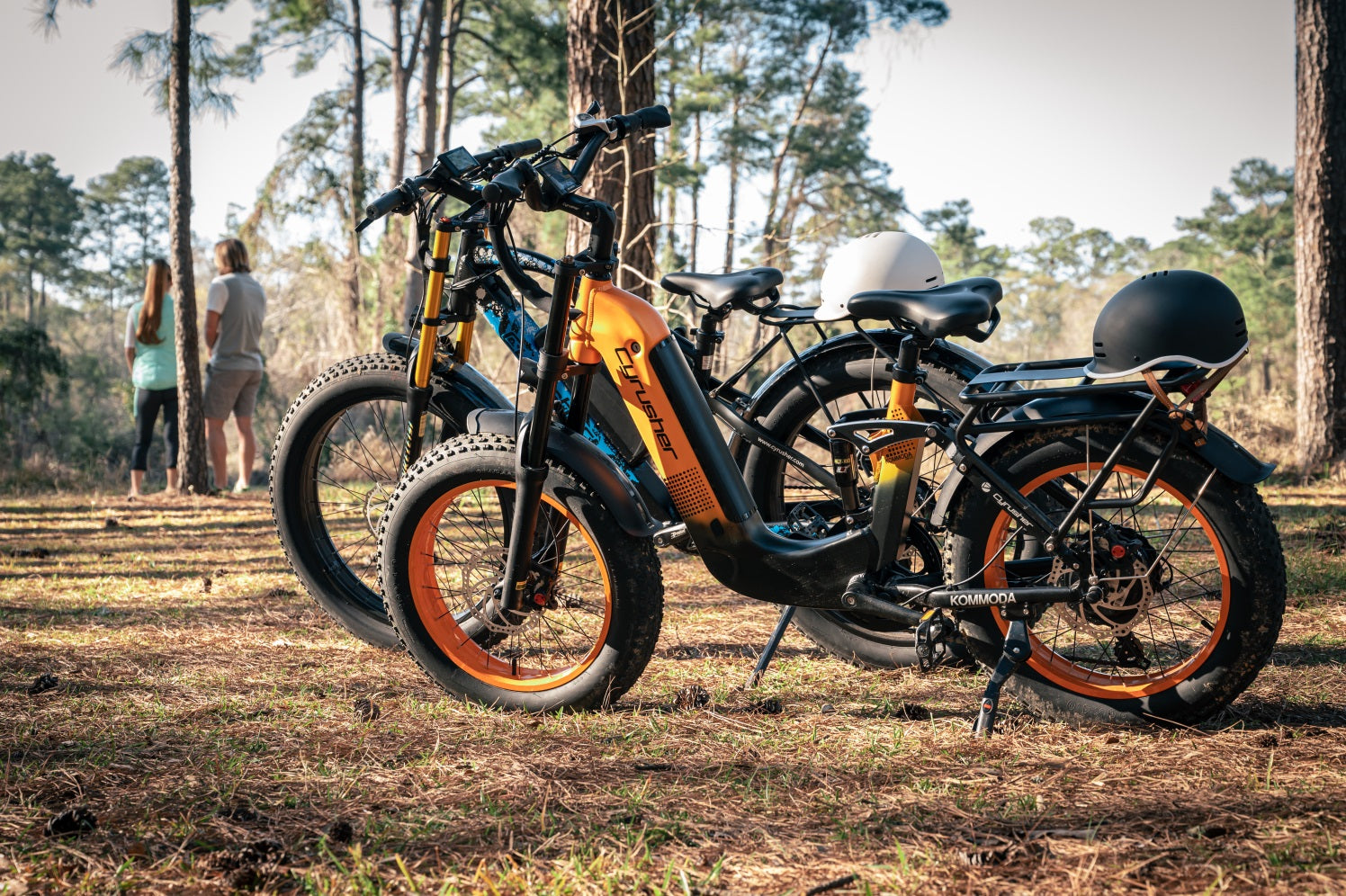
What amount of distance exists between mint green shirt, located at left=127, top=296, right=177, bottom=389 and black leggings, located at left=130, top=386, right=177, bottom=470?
65 mm

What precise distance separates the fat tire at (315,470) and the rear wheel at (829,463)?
39.3 inches

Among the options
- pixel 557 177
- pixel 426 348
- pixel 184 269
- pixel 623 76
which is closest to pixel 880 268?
pixel 557 177

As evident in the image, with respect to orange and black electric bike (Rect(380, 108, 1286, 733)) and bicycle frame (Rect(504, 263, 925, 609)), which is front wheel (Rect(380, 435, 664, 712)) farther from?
bicycle frame (Rect(504, 263, 925, 609))

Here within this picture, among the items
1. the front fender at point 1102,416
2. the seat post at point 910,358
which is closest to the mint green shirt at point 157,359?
the seat post at point 910,358

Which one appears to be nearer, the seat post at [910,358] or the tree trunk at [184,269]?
the seat post at [910,358]

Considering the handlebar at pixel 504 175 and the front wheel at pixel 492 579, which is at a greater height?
the handlebar at pixel 504 175

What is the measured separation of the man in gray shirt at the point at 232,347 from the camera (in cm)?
780

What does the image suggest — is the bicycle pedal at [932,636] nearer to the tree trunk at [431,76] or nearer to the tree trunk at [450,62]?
the tree trunk at [431,76]

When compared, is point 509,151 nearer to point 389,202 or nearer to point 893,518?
point 389,202

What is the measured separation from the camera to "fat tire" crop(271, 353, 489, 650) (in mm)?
3291

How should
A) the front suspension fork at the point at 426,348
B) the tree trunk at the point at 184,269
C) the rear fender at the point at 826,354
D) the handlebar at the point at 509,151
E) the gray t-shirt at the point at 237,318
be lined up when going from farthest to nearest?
the tree trunk at the point at 184,269 < the gray t-shirt at the point at 237,318 < the rear fender at the point at 826,354 < the front suspension fork at the point at 426,348 < the handlebar at the point at 509,151

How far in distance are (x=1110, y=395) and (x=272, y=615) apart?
10.5ft

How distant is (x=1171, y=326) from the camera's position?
7.99 ft

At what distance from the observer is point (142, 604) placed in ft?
14.1
